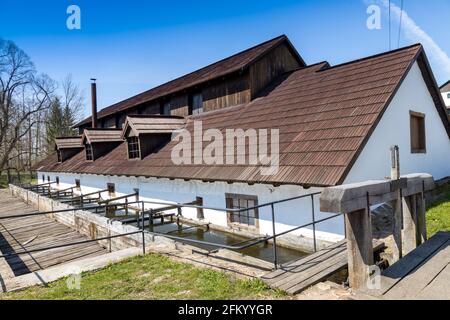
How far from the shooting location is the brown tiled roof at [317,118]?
743 cm

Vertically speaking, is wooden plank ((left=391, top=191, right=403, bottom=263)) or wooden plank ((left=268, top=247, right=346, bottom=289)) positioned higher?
wooden plank ((left=391, top=191, right=403, bottom=263))

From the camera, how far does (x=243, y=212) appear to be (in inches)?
369

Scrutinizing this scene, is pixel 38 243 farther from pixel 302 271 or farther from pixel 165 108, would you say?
pixel 302 271

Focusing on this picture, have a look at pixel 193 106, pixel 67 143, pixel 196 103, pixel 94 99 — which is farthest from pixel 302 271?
pixel 94 99

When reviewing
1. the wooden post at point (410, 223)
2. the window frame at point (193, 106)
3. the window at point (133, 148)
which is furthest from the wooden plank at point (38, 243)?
the window frame at point (193, 106)

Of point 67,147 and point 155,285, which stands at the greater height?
point 67,147

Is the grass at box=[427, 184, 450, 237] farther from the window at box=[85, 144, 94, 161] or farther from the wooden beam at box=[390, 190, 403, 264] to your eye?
the window at box=[85, 144, 94, 161]

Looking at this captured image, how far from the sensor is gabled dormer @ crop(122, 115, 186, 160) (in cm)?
1443

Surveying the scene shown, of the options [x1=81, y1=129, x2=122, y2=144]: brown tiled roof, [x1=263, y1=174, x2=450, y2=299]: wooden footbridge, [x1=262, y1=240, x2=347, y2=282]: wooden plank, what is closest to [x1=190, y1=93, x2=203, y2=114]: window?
[x1=81, y1=129, x2=122, y2=144]: brown tiled roof

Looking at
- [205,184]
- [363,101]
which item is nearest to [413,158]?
[363,101]

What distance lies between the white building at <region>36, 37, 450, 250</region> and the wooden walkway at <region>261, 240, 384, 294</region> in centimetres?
176

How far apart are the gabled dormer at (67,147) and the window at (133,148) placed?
11367mm

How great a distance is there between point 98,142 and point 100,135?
2.32 ft
